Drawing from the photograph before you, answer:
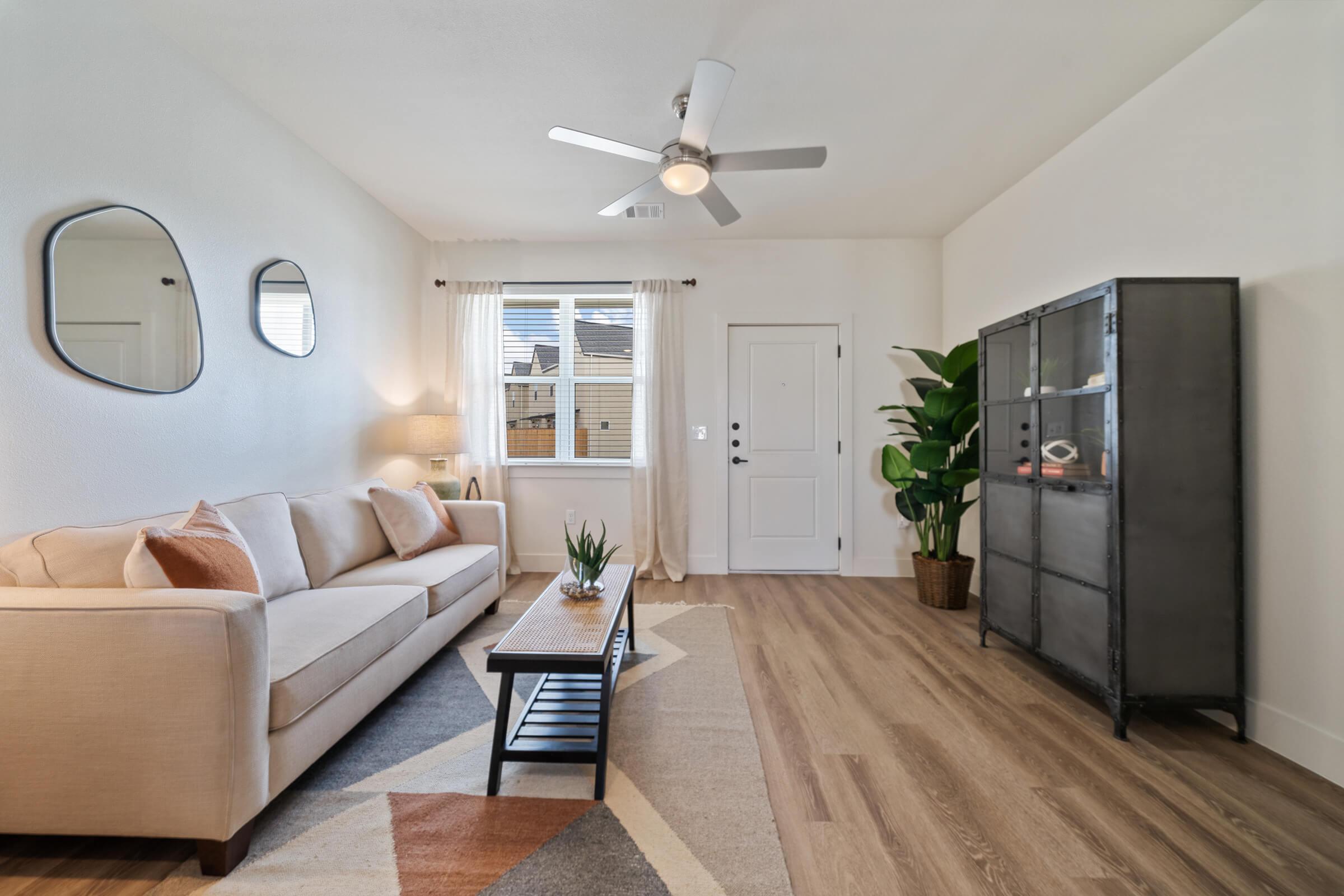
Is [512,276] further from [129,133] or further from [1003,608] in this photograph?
[1003,608]

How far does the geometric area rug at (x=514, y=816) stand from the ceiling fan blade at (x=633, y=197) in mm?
2267

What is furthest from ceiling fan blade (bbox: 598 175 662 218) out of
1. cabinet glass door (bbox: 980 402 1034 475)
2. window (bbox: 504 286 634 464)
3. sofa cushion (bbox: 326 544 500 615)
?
cabinet glass door (bbox: 980 402 1034 475)

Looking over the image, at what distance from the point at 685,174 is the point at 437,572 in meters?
2.12

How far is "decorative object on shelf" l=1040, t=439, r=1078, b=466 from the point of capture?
221 cm

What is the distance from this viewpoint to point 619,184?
3178mm

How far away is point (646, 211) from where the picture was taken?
3.44m

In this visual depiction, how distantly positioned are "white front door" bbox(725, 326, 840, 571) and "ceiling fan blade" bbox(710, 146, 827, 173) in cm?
192

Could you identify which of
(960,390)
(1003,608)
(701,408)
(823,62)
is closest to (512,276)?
(701,408)

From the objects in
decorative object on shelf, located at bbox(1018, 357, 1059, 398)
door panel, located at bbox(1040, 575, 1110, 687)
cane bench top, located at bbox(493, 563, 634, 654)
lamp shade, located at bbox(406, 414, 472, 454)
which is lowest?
door panel, located at bbox(1040, 575, 1110, 687)

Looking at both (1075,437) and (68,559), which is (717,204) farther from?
(68,559)

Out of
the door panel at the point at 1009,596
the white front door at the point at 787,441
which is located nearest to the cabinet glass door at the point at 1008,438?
the door panel at the point at 1009,596

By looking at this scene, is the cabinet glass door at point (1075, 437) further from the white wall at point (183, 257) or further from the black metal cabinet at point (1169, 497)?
the white wall at point (183, 257)

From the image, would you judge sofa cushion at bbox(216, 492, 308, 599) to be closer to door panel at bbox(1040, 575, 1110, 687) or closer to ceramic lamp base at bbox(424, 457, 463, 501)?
ceramic lamp base at bbox(424, 457, 463, 501)

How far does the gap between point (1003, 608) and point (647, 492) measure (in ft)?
7.72
